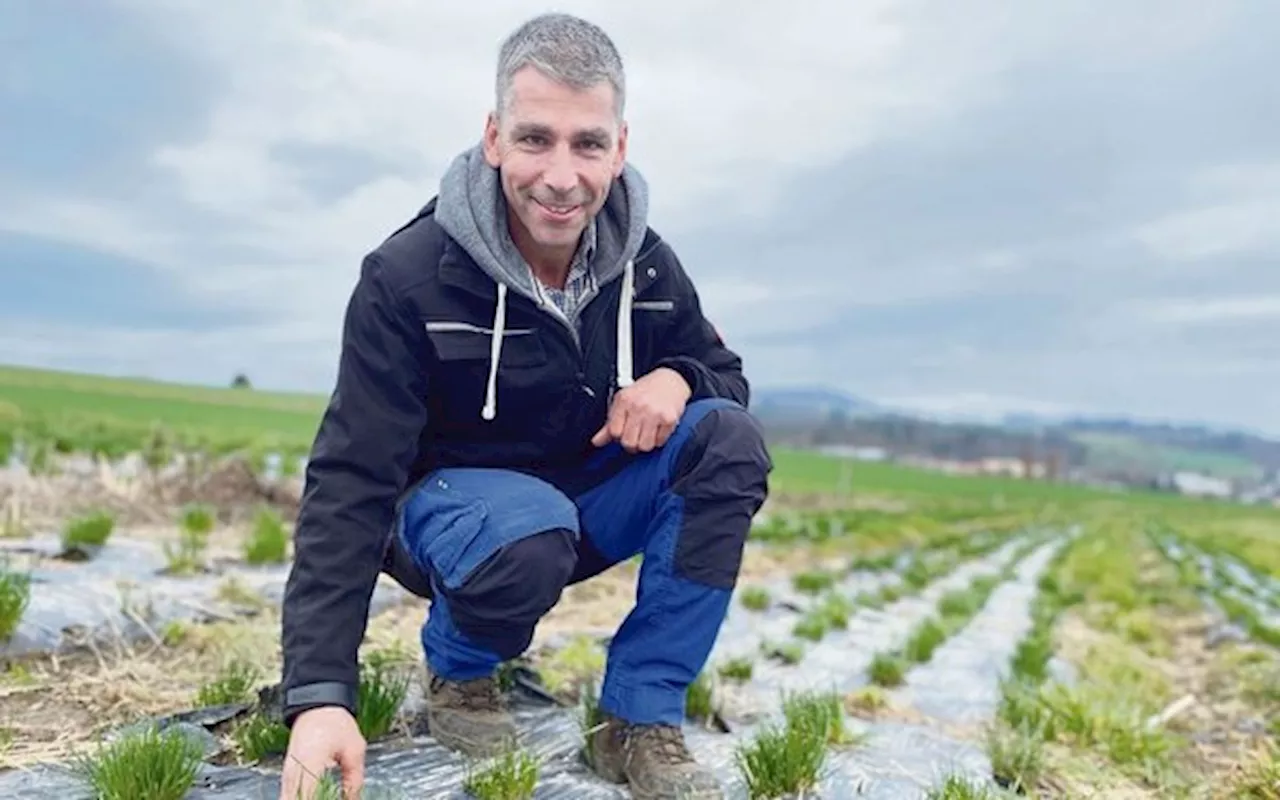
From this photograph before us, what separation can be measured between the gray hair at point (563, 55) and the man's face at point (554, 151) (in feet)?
0.07

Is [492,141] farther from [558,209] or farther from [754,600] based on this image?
[754,600]

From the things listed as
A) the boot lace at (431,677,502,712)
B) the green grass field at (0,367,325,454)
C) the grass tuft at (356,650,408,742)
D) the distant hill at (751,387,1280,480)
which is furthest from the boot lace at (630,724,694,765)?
the distant hill at (751,387,1280,480)

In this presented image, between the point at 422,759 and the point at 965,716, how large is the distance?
276cm

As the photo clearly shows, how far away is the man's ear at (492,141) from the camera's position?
2.63m

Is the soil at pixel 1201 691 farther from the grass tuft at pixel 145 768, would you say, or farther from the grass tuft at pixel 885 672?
the grass tuft at pixel 145 768

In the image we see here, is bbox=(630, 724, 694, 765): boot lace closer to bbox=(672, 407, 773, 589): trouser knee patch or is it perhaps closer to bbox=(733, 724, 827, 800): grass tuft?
bbox=(733, 724, 827, 800): grass tuft

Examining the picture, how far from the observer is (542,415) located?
2.80 meters

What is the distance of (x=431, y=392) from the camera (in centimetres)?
270

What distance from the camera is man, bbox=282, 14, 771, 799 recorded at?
241 centimetres

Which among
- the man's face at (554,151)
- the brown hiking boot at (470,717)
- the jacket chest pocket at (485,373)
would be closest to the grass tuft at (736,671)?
the brown hiking boot at (470,717)

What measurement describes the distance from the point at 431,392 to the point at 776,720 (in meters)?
1.54

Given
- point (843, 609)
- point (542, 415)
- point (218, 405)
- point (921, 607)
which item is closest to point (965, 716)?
point (843, 609)

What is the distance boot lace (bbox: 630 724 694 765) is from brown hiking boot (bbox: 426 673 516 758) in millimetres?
294

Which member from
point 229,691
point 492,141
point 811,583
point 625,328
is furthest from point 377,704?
point 811,583
